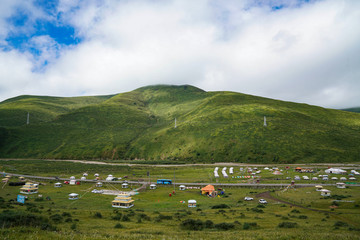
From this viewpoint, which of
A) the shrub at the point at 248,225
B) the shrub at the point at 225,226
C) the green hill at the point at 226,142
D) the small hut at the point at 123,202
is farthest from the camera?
the green hill at the point at 226,142

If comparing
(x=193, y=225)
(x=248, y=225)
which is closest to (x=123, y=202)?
(x=193, y=225)

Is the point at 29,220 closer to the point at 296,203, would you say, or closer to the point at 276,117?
the point at 296,203

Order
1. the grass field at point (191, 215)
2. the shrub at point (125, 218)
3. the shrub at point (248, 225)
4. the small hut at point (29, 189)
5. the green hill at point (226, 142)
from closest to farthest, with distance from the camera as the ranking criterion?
1. the grass field at point (191, 215)
2. the shrub at point (248, 225)
3. the shrub at point (125, 218)
4. the small hut at point (29, 189)
5. the green hill at point (226, 142)

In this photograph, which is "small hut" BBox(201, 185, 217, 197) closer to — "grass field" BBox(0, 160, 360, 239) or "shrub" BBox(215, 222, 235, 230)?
"grass field" BBox(0, 160, 360, 239)

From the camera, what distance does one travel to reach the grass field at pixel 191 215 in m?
27.6

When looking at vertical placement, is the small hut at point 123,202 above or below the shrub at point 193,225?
below

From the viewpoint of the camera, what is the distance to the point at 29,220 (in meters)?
26.3

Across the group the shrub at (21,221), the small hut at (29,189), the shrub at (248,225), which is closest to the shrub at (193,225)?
the shrub at (248,225)

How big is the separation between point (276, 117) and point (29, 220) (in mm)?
186959

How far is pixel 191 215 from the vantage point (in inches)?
1789

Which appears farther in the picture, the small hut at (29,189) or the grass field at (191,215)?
the small hut at (29,189)

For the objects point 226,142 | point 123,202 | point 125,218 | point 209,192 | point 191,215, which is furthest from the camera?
point 226,142

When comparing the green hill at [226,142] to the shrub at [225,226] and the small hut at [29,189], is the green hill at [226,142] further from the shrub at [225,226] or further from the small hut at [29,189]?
the shrub at [225,226]

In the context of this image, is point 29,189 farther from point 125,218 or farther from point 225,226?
point 225,226
